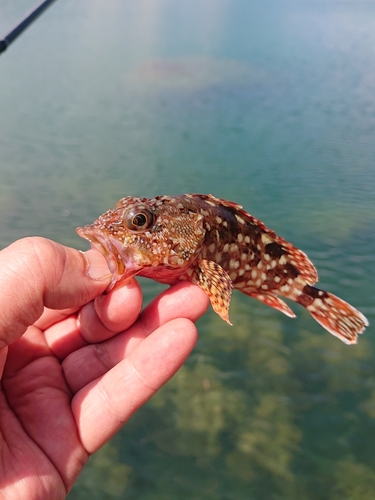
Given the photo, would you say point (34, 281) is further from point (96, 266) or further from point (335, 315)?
point (335, 315)

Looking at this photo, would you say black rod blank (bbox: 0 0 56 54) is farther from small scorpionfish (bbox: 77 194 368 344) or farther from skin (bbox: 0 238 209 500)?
skin (bbox: 0 238 209 500)

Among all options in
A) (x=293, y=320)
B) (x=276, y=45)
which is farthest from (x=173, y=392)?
(x=276, y=45)

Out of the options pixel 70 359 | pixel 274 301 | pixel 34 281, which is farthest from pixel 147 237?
pixel 274 301

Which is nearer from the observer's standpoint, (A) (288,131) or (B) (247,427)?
(B) (247,427)

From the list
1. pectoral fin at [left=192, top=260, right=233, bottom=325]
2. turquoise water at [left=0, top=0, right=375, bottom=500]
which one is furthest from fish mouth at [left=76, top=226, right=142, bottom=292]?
turquoise water at [left=0, top=0, right=375, bottom=500]

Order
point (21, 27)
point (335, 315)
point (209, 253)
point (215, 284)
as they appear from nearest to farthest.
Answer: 1. point (215, 284)
2. point (209, 253)
3. point (335, 315)
4. point (21, 27)

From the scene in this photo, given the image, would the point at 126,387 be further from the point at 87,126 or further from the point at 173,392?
the point at 87,126

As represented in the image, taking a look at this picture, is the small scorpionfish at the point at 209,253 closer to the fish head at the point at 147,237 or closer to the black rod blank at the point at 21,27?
the fish head at the point at 147,237
